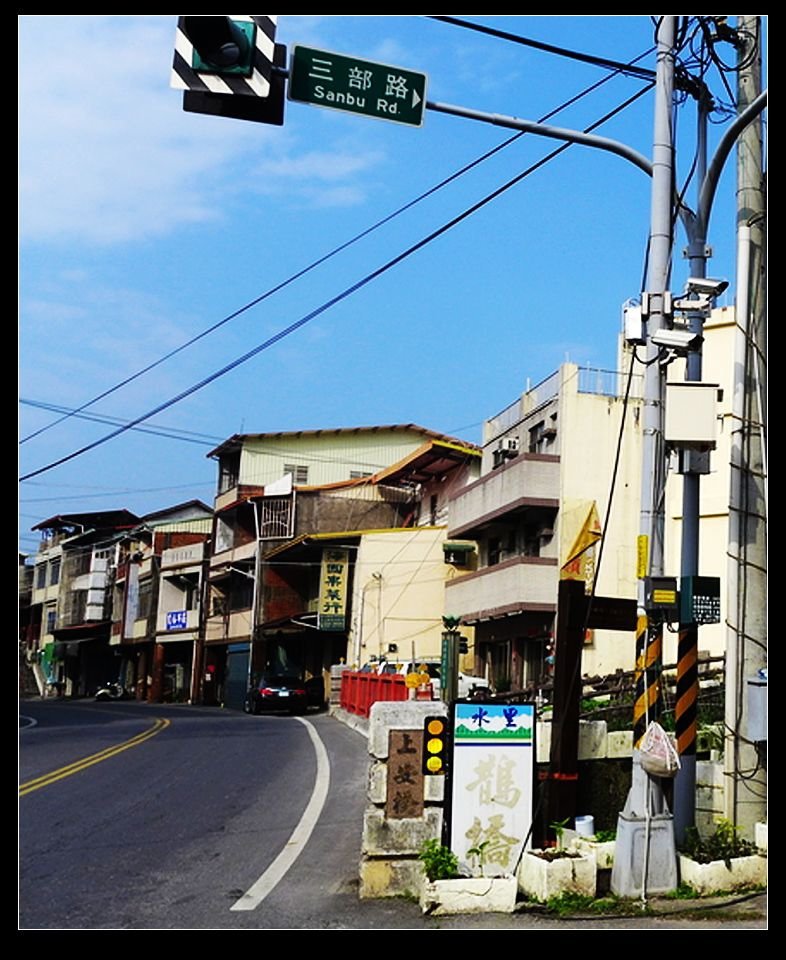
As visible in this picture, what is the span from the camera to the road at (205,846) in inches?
314

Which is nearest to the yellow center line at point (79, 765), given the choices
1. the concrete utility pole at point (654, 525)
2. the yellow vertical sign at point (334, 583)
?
the concrete utility pole at point (654, 525)

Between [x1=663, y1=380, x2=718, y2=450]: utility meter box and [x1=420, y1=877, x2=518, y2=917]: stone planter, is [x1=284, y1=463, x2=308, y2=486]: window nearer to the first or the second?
[x1=663, y1=380, x2=718, y2=450]: utility meter box

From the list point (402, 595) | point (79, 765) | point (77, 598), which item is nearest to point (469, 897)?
point (79, 765)

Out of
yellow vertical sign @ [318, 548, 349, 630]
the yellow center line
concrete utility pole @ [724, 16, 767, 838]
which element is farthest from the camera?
yellow vertical sign @ [318, 548, 349, 630]

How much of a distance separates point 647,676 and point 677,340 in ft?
8.54

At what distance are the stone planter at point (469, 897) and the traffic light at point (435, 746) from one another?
99 centimetres

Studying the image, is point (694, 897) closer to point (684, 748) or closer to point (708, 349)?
point (684, 748)

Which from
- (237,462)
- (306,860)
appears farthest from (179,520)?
(306,860)

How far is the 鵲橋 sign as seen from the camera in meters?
8.70

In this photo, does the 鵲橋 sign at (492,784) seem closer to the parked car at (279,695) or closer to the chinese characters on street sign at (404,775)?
the chinese characters on street sign at (404,775)

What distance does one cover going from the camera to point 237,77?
7844mm

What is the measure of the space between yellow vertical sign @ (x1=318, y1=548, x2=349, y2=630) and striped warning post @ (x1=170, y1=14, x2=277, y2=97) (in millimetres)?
36590

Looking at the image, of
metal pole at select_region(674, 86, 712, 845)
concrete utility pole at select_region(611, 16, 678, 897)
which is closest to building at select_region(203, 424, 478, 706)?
metal pole at select_region(674, 86, 712, 845)
